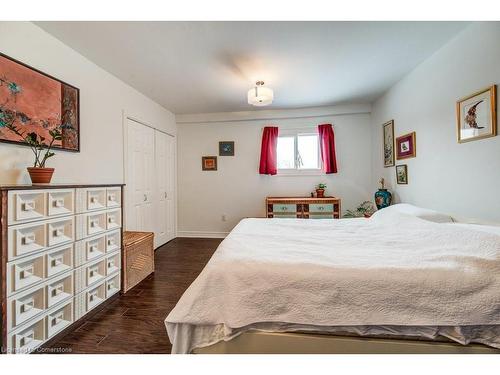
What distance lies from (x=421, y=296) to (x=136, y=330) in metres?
1.89

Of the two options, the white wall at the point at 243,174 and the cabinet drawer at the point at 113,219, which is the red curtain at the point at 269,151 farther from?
the cabinet drawer at the point at 113,219

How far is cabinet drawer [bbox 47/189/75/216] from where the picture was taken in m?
1.56

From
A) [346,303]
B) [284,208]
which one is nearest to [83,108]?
[346,303]

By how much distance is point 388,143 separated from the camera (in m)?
3.45

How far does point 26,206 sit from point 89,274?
0.76 m

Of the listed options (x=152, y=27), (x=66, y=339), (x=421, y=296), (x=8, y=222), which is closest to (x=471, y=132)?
(x=421, y=296)

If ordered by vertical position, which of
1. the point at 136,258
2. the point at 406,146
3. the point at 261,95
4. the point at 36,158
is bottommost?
the point at 136,258

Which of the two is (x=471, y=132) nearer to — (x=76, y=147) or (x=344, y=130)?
(x=344, y=130)

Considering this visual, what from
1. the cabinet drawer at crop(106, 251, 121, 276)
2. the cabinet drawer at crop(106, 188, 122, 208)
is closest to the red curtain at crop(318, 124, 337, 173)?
the cabinet drawer at crop(106, 188, 122, 208)

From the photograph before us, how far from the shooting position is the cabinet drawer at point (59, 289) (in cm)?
154

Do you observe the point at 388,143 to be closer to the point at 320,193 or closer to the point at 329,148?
the point at 329,148

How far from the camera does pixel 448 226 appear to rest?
162cm

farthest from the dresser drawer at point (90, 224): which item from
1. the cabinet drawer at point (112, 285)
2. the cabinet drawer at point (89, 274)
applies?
the cabinet drawer at point (112, 285)

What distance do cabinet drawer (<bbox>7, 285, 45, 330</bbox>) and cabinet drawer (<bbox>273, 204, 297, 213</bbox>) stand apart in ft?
10.1
